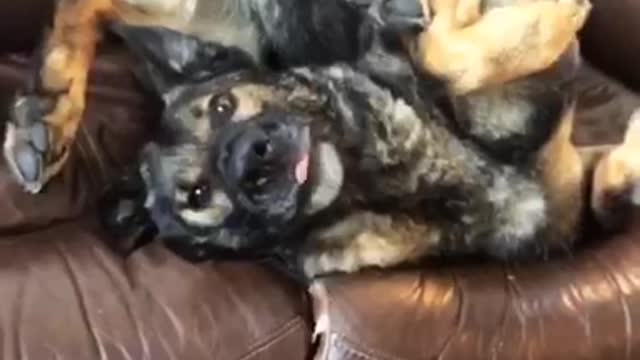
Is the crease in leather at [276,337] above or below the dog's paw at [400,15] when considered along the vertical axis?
Answer: below

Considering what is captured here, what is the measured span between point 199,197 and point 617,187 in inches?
24.7

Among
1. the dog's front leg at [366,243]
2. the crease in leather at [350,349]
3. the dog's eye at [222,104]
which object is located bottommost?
the crease in leather at [350,349]

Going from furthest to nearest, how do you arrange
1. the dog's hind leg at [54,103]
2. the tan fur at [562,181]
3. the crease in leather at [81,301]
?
the tan fur at [562,181] < the dog's hind leg at [54,103] < the crease in leather at [81,301]

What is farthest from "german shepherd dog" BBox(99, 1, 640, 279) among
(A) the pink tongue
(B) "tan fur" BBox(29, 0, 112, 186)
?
(B) "tan fur" BBox(29, 0, 112, 186)

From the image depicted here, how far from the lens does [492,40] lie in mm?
1893

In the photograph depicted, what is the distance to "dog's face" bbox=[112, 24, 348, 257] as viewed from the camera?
1751 millimetres

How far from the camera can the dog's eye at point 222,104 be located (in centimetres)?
183

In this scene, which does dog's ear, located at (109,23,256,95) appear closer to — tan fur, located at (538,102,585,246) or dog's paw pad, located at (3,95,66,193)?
dog's paw pad, located at (3,95,66,193)

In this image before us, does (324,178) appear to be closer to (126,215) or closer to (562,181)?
(126,215)

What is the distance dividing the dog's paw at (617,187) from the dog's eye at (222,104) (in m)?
0.57

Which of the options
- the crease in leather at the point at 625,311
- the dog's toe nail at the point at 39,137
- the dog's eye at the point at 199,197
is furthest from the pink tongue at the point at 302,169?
the crease in leather at the point at 625,311

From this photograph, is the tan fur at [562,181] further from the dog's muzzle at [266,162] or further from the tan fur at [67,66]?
the tan fur at [67,66]

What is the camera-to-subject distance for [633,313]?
1834 mm

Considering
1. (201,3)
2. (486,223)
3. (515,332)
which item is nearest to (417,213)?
(486,223)
